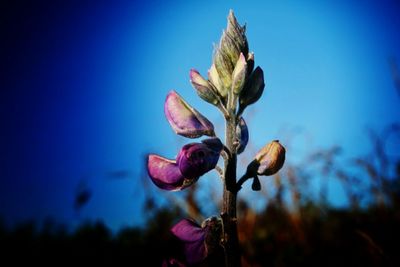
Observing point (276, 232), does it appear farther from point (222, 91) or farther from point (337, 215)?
point (222, 91)

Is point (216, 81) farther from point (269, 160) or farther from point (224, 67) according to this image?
point (269, 160)

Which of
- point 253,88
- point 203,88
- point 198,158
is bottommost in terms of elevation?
point 198,158

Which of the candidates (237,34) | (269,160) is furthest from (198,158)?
(237,34)

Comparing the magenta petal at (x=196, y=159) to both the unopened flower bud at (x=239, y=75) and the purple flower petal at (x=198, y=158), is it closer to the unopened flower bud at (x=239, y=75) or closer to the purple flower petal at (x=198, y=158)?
the purple flower petal at (x=198, y=158)

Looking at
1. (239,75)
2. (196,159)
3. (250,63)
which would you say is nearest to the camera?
(196,159)

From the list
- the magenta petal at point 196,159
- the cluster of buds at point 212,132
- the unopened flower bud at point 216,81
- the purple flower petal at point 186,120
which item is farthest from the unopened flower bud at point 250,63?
the magenta petal at point 196,159

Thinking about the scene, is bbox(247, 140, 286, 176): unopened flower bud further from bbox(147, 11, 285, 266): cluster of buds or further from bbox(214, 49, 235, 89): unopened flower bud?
bbox(214, 49, 235, 89): unopened flower bud
